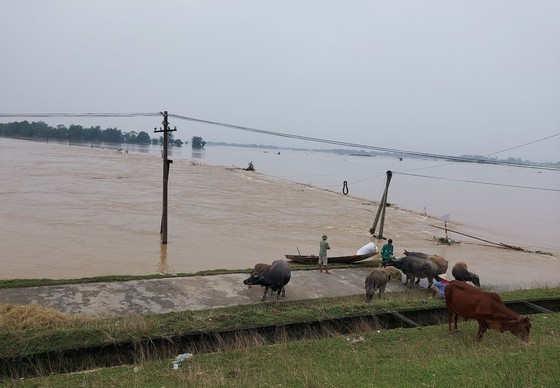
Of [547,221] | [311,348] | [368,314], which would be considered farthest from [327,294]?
[547,221]

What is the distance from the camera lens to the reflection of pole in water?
16688mm

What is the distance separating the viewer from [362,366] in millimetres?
6871

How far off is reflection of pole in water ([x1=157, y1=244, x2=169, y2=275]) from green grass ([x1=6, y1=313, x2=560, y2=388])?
372 inches

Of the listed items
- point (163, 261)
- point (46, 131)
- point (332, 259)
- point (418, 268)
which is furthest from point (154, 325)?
point (46, 131)

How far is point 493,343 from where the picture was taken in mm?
8430

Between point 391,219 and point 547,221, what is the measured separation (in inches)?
762

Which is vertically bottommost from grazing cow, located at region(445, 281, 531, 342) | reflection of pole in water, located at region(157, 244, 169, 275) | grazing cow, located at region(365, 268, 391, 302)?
reflection of pole in water, located at region(157, 244, 169, 275)

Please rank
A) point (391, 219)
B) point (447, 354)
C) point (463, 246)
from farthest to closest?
point (391, 219), point (463, 246), point (447, 354)

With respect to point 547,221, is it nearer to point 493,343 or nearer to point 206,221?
point 206,221

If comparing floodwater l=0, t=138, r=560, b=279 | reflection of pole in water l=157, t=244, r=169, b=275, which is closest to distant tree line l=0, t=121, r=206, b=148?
floodwater l=0, t=138, r=560, b=279

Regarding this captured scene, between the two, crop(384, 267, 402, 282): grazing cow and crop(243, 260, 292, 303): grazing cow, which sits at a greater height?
crop(243, 260, 292, 303): grazing cow

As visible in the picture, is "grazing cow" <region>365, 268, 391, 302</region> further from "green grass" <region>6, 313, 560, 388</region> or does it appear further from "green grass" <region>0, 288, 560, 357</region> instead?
"green grass" <region>6, 313, 560, 388</region>

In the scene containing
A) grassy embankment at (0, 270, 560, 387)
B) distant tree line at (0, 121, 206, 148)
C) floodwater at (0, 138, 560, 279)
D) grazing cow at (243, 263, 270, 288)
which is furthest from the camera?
distant tree line at (0, 121, 206, 148)

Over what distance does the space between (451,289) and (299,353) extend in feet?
11.7
